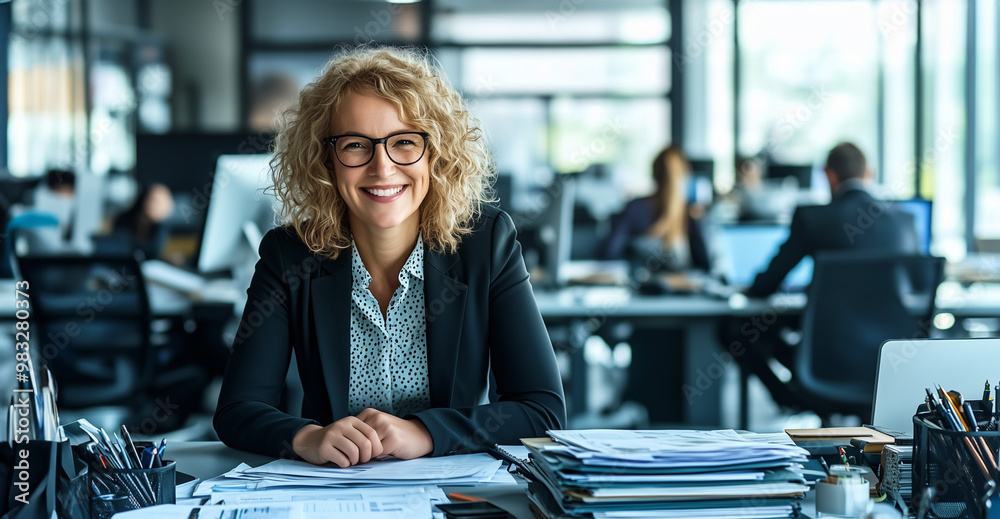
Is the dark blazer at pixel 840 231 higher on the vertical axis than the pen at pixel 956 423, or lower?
higher

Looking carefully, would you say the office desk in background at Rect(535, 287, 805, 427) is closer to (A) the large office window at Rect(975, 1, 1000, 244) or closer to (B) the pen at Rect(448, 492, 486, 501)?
(B) the pen at Rect(448, 492, 486, 501)

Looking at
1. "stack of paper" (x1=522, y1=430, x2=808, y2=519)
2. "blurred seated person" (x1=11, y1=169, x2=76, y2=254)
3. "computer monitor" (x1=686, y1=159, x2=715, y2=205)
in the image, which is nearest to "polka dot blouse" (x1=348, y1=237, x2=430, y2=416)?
"stack of paper" (x1=522, y1=430, x2=808, y2=519)

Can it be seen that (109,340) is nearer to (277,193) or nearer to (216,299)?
(216,299)

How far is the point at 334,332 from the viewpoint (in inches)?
57.0

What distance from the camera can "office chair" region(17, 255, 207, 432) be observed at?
2.80 meters

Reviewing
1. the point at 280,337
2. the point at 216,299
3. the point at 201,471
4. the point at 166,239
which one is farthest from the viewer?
the point at 166,239

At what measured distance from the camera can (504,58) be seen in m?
8.41

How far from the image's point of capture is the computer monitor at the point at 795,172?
5.45m

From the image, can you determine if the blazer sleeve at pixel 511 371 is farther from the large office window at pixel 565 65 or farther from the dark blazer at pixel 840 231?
the large office window at pixel 565 65

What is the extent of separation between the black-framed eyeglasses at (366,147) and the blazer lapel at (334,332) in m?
0.20

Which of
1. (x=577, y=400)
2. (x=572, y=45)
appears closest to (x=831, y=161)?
(x=577, y=400)

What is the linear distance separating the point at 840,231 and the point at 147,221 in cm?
346

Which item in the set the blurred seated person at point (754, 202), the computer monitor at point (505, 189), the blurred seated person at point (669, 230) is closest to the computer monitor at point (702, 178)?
the blurred seated person at point (754, 202)

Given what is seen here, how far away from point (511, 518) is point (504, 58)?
7.78 meters
